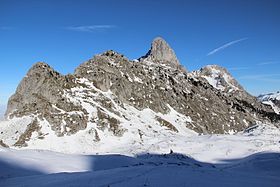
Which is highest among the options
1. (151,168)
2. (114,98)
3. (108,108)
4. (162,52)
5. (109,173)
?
(162,52)

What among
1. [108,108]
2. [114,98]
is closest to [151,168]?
[108,108]

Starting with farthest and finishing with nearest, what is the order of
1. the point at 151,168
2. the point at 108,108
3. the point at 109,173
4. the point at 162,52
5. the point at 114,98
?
the point at 162,52 → the point at 114,98 → the point at 108,108 → the point at 151,168 → the point at 109,173

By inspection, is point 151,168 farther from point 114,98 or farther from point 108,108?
point 114,98

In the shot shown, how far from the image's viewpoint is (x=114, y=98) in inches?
3078

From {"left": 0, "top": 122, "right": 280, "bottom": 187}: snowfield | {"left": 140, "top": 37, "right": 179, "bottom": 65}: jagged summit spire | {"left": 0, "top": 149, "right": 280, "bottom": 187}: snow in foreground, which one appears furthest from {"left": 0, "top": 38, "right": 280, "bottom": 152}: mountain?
{"left": 140, "top": 37, "right": 179, "bottom": 65}: jagged summit spire

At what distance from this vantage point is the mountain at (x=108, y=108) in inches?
2320

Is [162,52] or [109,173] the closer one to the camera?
[109,173]

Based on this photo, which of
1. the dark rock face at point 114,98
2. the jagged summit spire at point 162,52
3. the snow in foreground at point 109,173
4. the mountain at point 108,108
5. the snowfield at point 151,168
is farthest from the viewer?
the jagged summit spire at point 162,52

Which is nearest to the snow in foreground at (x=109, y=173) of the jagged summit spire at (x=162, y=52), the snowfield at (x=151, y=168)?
the snowfield at (x=151, y=168)

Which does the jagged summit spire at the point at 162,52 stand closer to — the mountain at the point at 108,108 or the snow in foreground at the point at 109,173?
the mountain at the point at 108,108

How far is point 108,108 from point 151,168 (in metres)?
54.5

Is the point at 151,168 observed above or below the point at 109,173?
above

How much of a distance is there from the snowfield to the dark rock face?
22.2 meters

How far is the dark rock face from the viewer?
6381 centimetres
